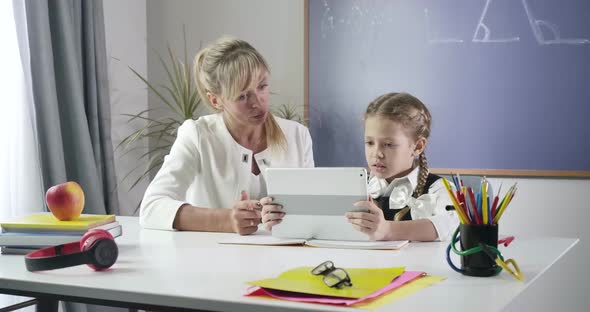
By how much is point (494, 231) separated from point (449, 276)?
5.0 inches

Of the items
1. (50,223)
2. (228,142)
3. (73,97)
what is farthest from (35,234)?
(73,97)

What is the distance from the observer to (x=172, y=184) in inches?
88.9

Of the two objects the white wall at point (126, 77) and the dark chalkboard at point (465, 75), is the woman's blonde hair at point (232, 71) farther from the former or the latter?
the white wall at point (126, 77)

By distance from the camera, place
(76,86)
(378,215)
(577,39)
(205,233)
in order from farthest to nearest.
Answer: (76,86) < (577,39) < (205,233) < (378,215)

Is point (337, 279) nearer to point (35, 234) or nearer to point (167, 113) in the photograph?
point (35, 234)

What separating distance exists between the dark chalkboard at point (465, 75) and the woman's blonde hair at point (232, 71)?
1.11m

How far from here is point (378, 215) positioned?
1.72 metres

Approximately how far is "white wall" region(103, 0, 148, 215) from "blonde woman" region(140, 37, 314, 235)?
1.41 meters

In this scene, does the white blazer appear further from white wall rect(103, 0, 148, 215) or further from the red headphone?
white wall rect(103, 0, 148, 215)

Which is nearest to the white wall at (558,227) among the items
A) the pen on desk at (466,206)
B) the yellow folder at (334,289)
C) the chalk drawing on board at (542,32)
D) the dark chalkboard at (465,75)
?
the dark chalkboard at (465,75)

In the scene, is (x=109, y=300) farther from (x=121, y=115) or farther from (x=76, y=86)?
(x=121, y=115)

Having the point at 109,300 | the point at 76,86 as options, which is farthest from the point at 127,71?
the point at 109,300

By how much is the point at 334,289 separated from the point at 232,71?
1205mm

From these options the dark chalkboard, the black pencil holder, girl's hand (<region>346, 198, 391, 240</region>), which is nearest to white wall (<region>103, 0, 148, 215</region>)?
the dark chalkboard
